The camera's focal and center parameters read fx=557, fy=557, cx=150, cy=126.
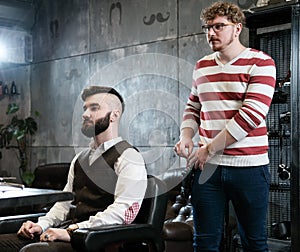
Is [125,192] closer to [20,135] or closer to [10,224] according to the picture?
[10,224]

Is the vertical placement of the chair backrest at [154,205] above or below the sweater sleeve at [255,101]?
below

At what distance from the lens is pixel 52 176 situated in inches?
207

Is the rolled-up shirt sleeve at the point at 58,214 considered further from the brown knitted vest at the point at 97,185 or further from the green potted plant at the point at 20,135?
the green potted plant at the point at 20,135

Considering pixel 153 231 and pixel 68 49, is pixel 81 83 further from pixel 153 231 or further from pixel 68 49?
pixel 153 231

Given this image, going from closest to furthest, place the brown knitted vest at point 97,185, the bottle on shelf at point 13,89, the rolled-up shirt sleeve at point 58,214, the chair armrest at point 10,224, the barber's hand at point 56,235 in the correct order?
the barber's hand at point 56,235
the brown knitted vest at point 97,185
the rolled-up shirt sleeve at point 58,214
the chair armrest at point 10,224
the bottle on shelf at point 13,89

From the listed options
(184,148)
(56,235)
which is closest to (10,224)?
(56,235)

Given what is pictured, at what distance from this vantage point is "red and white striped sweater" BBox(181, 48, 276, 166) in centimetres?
235

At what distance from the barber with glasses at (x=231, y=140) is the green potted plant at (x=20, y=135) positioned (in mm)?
4354

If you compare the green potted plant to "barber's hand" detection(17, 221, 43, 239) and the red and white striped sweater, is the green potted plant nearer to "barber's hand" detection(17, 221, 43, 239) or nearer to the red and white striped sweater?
"barber's hand" detection(17, 221, 43, 239)

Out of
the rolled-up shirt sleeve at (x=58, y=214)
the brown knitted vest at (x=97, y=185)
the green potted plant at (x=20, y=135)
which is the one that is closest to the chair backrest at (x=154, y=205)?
the brown knitted vest at (x=97, y=185)

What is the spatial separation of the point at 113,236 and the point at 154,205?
1.03ft

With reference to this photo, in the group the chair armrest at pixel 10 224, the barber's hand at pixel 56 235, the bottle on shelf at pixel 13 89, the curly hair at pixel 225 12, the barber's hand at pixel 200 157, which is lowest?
the chair armrest at pixel 10 224

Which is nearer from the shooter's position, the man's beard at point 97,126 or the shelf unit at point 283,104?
the man's beard at point 97,126

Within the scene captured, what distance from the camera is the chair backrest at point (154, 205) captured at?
2.59 meters
